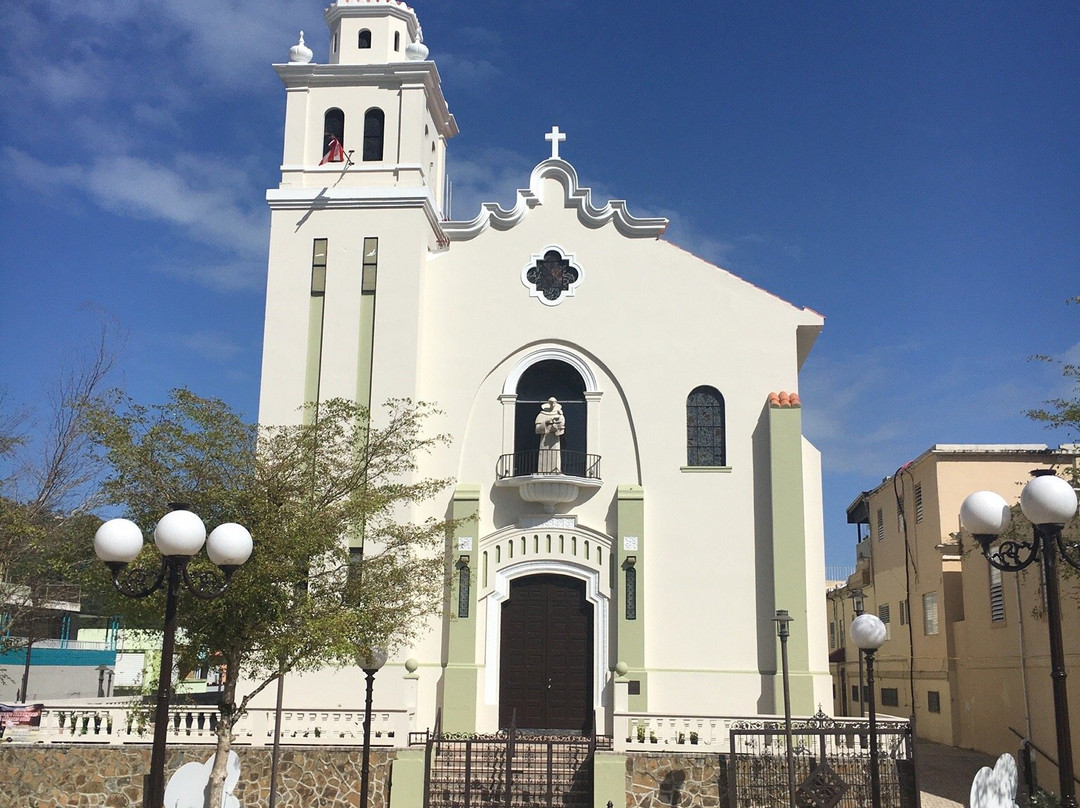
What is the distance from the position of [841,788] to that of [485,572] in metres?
8.81

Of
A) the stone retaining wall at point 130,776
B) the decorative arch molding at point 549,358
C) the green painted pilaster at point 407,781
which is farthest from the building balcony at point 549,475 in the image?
the stone retaining wall at point 130,776

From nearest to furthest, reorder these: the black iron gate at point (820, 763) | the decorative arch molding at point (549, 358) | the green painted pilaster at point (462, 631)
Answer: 1. the black iron gate at point (820, 763)
2. the green painted pilaster at point (462, 631)
3. the decorative arch molding at point (549, 358)

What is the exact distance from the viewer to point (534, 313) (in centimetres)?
2416

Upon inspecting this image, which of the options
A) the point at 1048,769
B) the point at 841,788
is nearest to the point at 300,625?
the point at 841,788

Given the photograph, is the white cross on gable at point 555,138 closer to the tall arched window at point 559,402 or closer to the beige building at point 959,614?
the tall arched window at point 559,402

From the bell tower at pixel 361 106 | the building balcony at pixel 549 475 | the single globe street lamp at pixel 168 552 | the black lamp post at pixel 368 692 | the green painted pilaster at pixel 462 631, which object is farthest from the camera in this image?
the bell tower at pixel 361 106

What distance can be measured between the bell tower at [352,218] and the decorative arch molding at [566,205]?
32.3 inches

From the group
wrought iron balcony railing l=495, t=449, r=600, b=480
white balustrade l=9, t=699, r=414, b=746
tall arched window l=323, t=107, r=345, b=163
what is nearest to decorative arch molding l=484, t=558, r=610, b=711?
wrought iron balcony railing l=495, t=449, r=600, b=480

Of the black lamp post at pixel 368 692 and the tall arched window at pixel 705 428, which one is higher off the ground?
the tall arched window at pixel 705 428

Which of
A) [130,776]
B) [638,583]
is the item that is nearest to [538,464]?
[638,583]

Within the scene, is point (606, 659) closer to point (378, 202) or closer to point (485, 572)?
point (485, 572)

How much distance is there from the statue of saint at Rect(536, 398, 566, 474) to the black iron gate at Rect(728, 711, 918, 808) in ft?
22.6

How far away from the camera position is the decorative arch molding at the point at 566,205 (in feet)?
79.5

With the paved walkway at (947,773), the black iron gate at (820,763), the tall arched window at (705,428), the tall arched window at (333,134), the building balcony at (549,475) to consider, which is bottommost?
the paved walkway at (947,773)
